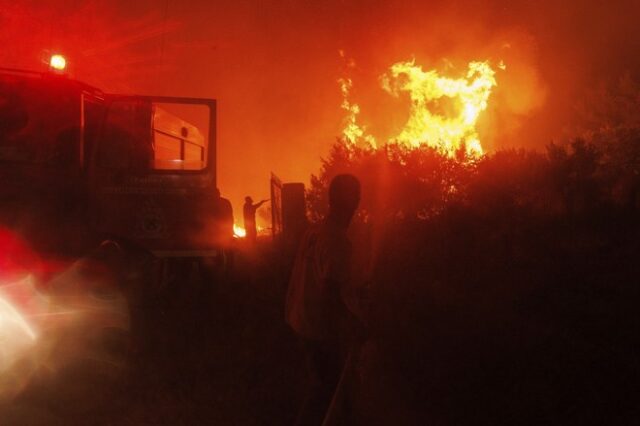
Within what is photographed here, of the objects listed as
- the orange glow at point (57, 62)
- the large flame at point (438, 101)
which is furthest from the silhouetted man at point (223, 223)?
the large flame at point (438, 101)

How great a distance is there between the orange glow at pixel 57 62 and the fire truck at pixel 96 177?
3.35ft

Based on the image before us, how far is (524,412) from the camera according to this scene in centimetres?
493

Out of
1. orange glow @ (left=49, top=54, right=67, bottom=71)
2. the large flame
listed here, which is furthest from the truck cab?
the large flame

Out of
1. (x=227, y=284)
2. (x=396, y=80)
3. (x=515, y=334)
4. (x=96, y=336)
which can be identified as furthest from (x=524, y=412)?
(x=396, y=80)

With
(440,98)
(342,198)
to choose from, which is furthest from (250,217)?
(342,198)

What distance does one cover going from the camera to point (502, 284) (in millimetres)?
8781

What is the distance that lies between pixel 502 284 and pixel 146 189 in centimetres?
475

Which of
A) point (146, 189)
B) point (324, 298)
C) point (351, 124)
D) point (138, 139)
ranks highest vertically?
point (351, 124)

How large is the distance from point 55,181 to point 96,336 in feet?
6.66

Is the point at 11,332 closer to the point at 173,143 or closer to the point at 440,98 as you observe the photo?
the point at 173,143

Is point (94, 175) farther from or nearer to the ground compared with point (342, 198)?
farther from the ground

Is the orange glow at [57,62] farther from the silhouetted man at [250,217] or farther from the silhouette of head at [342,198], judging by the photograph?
the silhouetted man at [250,217]

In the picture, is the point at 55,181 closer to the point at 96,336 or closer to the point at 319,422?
the point at 96,336

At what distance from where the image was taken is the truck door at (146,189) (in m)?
7.25
